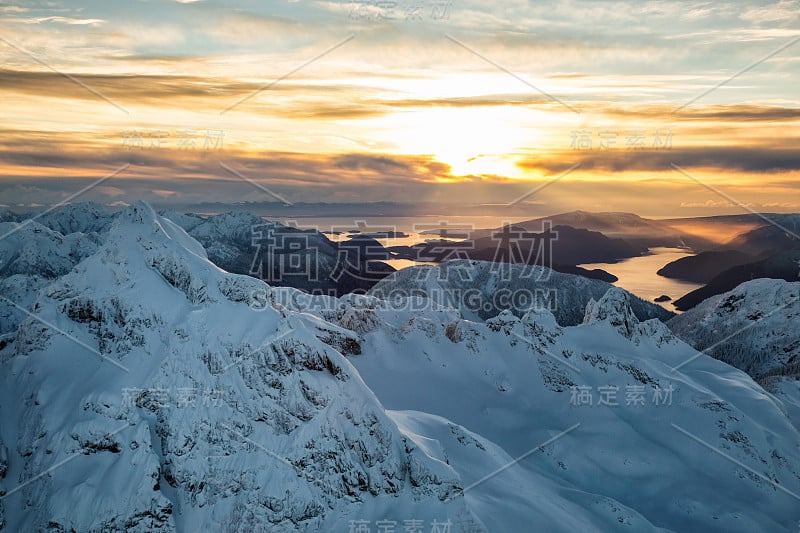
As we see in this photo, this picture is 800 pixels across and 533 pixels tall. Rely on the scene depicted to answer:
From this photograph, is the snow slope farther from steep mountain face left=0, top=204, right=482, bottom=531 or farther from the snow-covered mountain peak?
the snow-covered mountain peak

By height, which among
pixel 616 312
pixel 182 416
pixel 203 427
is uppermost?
pixel 182 416

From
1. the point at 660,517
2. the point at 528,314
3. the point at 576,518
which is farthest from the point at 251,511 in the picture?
the point at 528,314

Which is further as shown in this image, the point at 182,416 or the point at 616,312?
the point at 616,312

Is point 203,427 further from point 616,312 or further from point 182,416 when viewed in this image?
point 616,312

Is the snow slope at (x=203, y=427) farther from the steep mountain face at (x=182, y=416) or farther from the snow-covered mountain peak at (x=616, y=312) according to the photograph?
the snow-covered mountain peak at (x=616, y=312)

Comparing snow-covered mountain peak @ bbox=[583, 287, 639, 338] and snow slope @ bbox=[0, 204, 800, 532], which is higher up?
snow slope @ bbox=[0, 204, 800, 532]

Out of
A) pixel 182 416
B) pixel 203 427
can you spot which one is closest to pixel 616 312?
pixel 203 427

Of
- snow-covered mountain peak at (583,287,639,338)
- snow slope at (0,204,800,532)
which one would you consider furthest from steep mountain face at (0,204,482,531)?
snow-covered mountain peak at (583,287,639,338)

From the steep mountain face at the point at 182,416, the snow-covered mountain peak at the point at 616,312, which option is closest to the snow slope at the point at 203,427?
the steep mountain face at the point at 182,416
